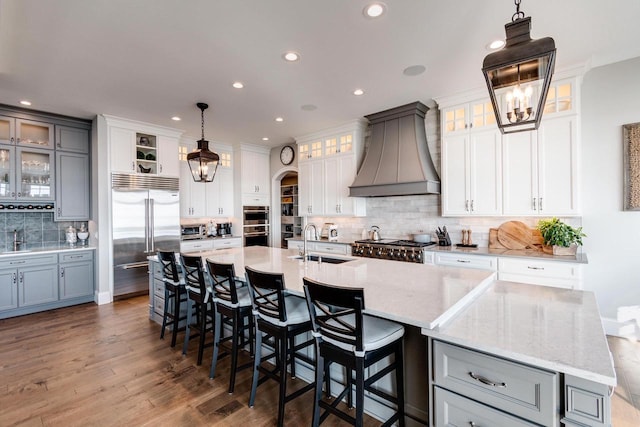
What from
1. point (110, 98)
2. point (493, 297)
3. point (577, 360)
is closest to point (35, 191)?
point (110, 98)

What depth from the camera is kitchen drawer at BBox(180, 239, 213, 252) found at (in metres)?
5.87

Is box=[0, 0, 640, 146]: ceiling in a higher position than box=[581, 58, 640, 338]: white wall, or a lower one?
higher

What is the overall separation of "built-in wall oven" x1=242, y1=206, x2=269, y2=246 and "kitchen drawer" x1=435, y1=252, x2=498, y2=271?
4.32m

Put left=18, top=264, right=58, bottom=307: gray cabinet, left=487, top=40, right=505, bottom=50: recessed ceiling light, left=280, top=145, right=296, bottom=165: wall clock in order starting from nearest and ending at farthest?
left=487, top=40, right=505, bottom=50: recessed ceiling light, left=18, top=264, right=58, bottom=307: gray cabinet, left=280, top=145, right=296, bottom=165: wall clock

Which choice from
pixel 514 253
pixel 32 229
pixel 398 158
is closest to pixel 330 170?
pixel 398 158

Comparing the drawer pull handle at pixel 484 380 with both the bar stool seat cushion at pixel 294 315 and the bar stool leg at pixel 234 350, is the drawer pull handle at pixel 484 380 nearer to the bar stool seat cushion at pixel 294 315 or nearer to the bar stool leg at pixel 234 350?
the bar stool seat cushion at pixel 294 315

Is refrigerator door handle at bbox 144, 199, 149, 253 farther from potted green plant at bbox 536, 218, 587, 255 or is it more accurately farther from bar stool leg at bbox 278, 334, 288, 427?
potted green plant at bbox 536, 218, 587, 255

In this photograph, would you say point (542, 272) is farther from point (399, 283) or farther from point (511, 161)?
point (399, 283)

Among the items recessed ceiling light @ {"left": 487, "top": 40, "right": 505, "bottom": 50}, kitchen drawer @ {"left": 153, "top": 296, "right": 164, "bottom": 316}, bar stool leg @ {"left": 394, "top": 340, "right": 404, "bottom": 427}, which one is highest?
recessed ceiling light @ {"left": 487, "top": 40, "right": 505, "bottom": 50}

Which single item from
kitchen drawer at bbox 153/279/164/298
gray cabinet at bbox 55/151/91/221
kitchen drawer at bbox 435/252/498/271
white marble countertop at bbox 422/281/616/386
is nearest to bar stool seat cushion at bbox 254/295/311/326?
→ white marble countertop at bbox 422/281/616/386

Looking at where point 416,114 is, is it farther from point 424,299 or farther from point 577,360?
point 577,360

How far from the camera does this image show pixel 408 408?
183 centimetres

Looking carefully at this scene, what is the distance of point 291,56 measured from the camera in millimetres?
3059

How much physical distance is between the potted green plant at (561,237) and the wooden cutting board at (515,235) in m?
0.32
